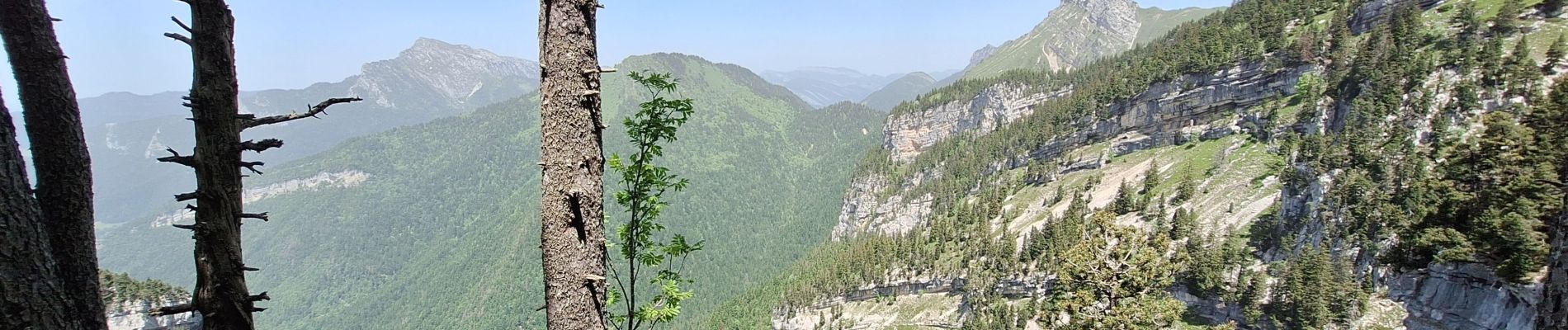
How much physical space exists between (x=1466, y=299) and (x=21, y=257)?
51.4m

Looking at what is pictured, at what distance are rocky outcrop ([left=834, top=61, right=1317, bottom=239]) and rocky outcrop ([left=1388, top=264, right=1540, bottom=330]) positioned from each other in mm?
61292

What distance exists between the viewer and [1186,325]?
56281 millimetres

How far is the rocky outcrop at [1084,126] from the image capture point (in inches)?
3659

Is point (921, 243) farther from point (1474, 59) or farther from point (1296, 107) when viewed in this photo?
point (1474, 59)

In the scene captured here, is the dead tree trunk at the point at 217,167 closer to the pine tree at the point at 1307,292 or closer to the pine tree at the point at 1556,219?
the pine tree at the point at 1556,219

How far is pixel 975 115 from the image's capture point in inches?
7554

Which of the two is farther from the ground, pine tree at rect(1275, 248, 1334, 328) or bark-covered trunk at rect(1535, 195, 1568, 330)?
bark-covered trunk at rect(1535, 195, 1568, 330)

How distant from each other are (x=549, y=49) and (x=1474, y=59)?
87454mm

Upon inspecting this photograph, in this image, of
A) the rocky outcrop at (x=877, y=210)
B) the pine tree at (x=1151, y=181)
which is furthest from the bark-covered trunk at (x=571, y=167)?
the rocky outcrop at (x=877, y=210)

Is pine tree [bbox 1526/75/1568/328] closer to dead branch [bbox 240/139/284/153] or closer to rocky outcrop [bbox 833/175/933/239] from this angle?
dead branch [bbox 240/139/284/153]

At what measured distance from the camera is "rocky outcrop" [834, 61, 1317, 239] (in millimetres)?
92938

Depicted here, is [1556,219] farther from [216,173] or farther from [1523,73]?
[1523,73]

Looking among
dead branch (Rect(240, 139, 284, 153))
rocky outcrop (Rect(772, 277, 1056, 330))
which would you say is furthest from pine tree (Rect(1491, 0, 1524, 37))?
dead branch (Rect(240, 139, 284, 153))

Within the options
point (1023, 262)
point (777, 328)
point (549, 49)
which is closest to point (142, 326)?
point (777, 328)
